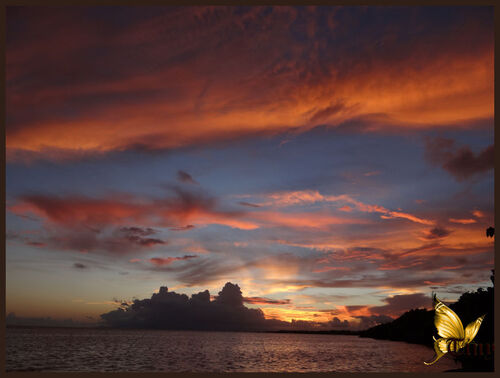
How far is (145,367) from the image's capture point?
6009cm

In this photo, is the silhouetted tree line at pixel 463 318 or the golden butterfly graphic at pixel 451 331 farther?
the silhouetted tree line at pixel 463 318

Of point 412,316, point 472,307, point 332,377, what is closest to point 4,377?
point 332,377

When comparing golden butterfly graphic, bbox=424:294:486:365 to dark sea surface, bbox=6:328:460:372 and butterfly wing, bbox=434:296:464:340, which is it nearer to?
butterfly wing, bbox=434:296:464:340

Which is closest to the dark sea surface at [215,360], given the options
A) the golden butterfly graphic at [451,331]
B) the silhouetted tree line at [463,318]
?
the silhouetted tree line at [463,318]

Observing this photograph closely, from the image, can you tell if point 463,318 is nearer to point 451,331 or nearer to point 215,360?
point 215,360

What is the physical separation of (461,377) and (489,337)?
34.0m

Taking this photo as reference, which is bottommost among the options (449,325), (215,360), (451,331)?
(215,360)

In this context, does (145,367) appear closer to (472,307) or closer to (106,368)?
(106,368)

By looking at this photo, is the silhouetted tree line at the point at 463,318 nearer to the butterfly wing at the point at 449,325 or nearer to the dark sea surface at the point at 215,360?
the dark sea surface at the point at 215,360

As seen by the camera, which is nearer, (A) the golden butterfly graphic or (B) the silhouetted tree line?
(A) the golden butterfly graphic

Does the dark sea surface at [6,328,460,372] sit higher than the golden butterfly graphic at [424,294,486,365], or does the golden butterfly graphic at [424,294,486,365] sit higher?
the golden butterfly graphic at [424,294,486,365]

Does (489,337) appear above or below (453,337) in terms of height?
below

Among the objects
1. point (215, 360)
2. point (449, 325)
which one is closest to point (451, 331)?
point (449, 325)

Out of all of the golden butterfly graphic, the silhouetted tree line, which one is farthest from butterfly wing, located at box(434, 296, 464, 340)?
the silhouetted tree line
